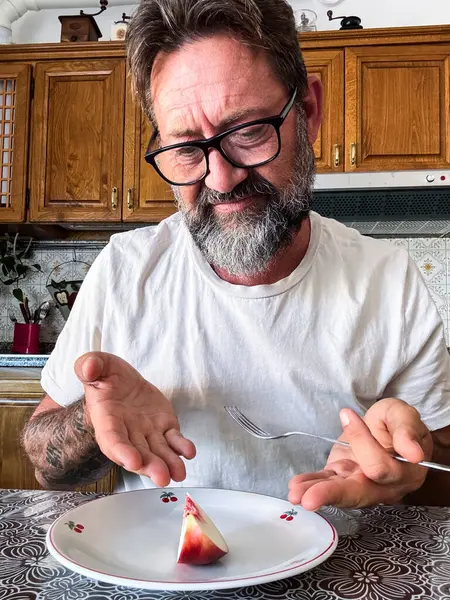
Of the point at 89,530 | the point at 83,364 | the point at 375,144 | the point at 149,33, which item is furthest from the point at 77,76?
the point at 89,530

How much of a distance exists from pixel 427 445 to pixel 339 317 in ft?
0.98

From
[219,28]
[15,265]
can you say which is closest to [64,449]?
[219,28]

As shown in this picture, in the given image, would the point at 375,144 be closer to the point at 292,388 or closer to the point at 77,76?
the point at 77,76

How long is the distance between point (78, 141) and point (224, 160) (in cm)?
193

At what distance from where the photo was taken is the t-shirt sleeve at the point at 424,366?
38.4 inches

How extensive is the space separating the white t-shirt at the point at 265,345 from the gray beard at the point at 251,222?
0.18 feet

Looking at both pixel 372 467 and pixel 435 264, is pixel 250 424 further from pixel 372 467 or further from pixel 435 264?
pixel 435 264

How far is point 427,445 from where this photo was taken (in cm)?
75

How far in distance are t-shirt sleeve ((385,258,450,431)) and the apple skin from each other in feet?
1.89

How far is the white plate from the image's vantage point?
1.47 ft

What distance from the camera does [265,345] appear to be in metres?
0.97

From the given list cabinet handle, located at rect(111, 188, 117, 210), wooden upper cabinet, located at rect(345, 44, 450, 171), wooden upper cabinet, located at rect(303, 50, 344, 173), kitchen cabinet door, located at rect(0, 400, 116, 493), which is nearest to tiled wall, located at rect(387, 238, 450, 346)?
wooden upper cabinet, located at rect(345, 44, 450, 171)

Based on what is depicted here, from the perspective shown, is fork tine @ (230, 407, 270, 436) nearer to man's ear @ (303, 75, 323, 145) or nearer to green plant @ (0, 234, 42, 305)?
man's ear @ (303, 75, 323, 145)

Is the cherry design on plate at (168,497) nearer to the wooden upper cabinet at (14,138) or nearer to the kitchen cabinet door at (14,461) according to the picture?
the kitchen cabinet door at (14,461)
